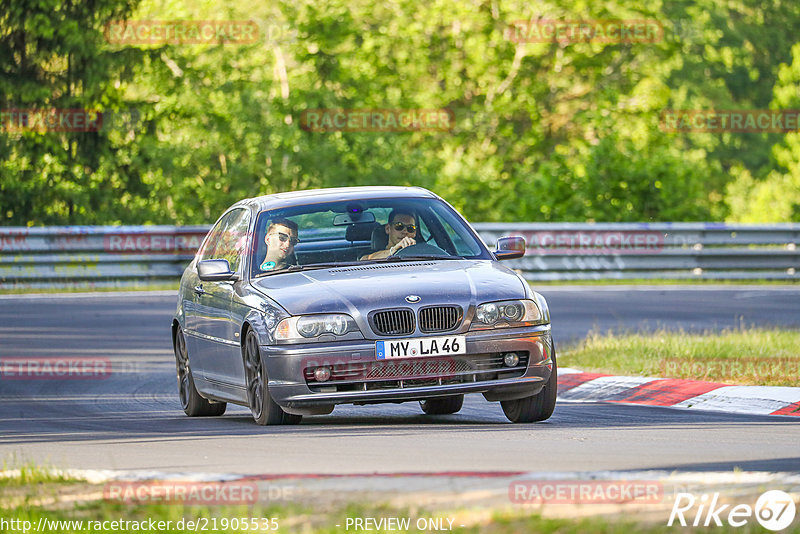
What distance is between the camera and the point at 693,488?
6125 mm

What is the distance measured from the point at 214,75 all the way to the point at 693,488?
104 feet

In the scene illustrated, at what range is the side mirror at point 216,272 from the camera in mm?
10430

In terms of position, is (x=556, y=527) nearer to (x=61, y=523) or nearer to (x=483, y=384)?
(x=61, y=523)

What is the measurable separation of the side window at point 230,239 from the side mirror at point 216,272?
0.22 metres

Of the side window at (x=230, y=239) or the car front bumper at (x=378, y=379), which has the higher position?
the side window at (x=230, y=239)

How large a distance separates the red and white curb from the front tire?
9.24ft

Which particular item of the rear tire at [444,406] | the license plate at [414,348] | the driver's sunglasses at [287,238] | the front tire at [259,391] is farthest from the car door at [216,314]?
the rear tire at [444,406]

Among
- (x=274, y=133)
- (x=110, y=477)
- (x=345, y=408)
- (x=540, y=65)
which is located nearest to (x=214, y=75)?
(x=274, y=133)

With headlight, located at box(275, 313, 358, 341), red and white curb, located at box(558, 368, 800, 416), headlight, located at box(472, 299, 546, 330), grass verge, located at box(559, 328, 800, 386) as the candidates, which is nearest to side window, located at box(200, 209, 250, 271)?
headlight, located at box(275, 313, 358, 341)

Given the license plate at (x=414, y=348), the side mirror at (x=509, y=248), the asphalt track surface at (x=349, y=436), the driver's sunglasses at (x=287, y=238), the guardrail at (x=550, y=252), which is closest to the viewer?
the asphalt track surface at (x=349, y=436)

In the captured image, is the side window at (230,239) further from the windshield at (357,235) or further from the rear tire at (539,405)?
the rear tire at (539,405)

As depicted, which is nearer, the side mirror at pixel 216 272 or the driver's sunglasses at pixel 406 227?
the side mirror at pixel 216 272

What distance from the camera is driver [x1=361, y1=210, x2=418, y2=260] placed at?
10406 mm

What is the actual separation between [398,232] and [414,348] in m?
1.46
